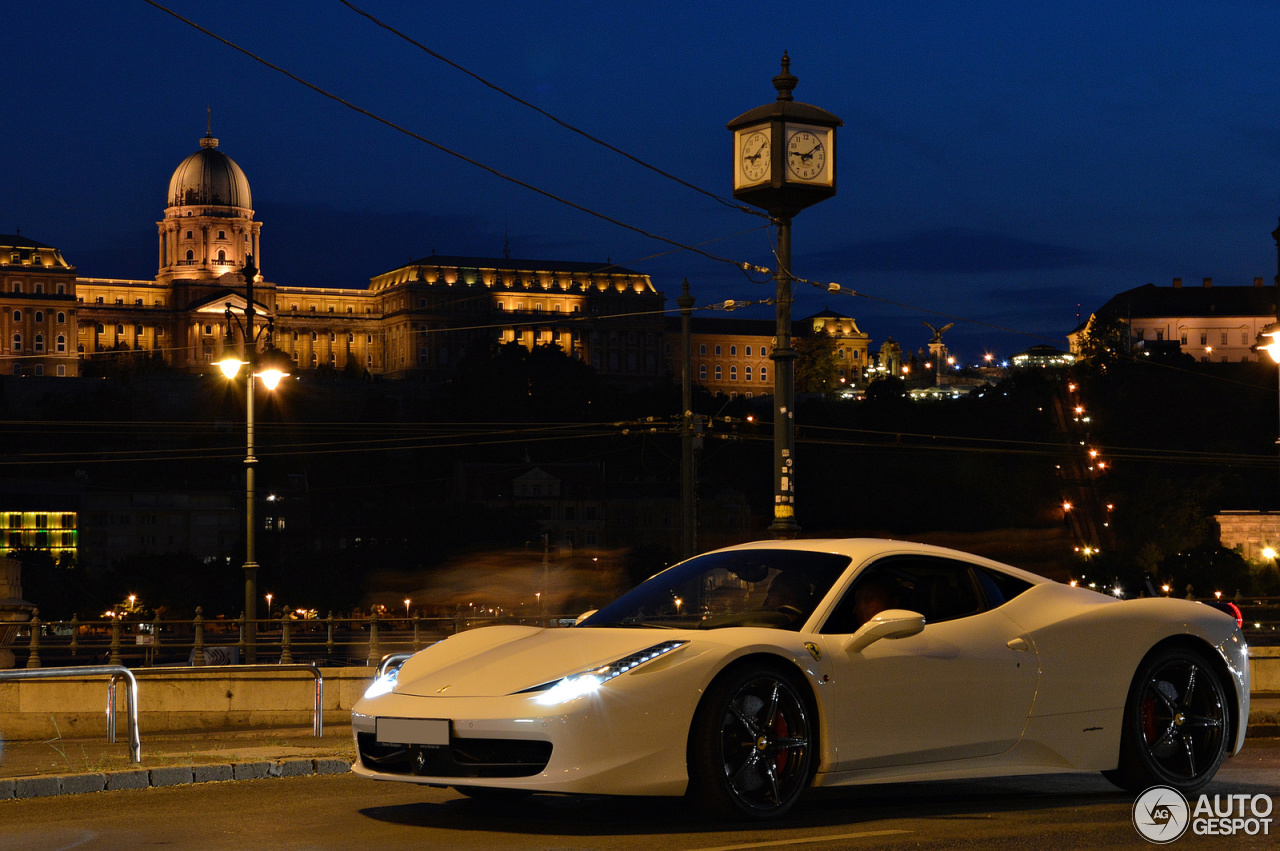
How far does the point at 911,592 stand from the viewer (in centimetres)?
768

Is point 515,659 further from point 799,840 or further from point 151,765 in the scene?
point 151,765

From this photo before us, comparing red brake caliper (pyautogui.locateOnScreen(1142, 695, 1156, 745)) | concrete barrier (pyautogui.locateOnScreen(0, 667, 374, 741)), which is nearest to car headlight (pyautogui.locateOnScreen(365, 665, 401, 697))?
red brake caliper (pyautogui.locateOnScreen(1142, 695, 1156, 745))

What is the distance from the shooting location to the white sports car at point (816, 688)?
21.5 feet

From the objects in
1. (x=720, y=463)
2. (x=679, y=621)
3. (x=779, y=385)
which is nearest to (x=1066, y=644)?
(x=679, y=621)

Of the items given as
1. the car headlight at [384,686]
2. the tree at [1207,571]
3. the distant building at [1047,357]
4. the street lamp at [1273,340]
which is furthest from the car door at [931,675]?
the distant building at [1047,357]

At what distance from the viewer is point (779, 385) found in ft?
54.1

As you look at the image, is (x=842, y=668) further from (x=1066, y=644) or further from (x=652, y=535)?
(x=652, y=535)

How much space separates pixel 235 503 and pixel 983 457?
51.7 meters

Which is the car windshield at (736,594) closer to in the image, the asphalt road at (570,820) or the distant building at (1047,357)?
the asphalt road at (570,820)

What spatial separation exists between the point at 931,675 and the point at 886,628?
1.46ft

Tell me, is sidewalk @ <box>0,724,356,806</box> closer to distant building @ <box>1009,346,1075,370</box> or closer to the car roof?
the car roof

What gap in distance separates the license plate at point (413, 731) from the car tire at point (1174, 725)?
3.48 meters

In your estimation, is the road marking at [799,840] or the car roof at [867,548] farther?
the car roof at [867,548]

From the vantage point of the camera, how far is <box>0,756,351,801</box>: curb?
8.04m
